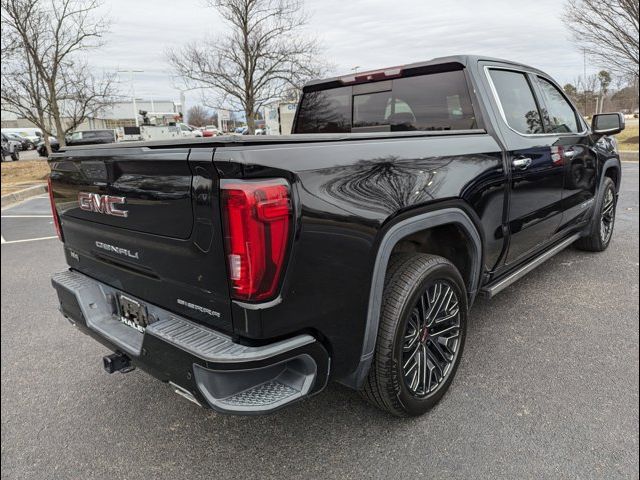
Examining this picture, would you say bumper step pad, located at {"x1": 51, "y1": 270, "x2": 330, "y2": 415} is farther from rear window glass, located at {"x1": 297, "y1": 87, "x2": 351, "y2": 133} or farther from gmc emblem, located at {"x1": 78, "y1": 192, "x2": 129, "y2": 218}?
rear window glass, located at {"x1": 297, "y1": 87, "x2": 351, "y2": 133}

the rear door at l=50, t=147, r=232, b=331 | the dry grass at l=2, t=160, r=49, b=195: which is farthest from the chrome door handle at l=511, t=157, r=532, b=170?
the dry grass at l=2, t=160, r=49, b=195

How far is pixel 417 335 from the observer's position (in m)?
2.35

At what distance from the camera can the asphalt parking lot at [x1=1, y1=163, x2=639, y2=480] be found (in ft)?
6.94

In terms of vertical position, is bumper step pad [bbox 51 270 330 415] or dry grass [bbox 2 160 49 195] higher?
bumper step pad [bbox 51 270 330 415]

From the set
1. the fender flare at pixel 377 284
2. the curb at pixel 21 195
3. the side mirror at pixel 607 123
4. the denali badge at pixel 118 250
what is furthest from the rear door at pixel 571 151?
the curb at pixel 21 195

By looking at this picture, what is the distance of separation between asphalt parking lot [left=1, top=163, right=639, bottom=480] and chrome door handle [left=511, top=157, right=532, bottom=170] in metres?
1.19

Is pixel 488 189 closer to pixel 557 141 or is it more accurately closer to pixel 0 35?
pixel 557 141

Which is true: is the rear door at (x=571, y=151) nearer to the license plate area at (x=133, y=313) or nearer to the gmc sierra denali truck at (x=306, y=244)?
the gmc sierra denali truck at (x=306, y=244)

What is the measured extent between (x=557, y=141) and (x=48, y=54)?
13.3 m

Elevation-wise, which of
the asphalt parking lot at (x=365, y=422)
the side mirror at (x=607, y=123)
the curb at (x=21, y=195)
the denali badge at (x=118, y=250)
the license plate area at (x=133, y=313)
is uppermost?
the side mirror at (x=607, y=123)

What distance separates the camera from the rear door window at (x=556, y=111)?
370 centimetres

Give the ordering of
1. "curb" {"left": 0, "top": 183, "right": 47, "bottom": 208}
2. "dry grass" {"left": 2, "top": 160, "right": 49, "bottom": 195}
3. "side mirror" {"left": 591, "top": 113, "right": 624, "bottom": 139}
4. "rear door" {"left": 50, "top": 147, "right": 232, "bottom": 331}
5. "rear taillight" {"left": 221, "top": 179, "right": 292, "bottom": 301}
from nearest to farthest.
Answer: "rear taillight" {"left": 221, "top": 179, "right": 292, "bottom": 301}, "rear door" {"left": 50, "top": 147, "right": 232, "bottom": 331}, "side mirror" {"left": 591, "top": 113, "right": 624, "bottom": 139}, "curb" {"left": 0, "top": 183, "right": 47, "bottom": 208}, "dry grass" {"left": 2, "top": 160, "right": 49, "bottom": 195}

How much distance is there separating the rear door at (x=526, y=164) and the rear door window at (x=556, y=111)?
0.20 m

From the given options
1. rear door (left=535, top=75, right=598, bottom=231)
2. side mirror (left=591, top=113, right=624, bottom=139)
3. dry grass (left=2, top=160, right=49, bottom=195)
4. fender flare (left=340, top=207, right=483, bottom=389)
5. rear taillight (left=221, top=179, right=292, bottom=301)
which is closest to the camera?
rear taillight (left=221, top=179, right=292, bottom=301)
